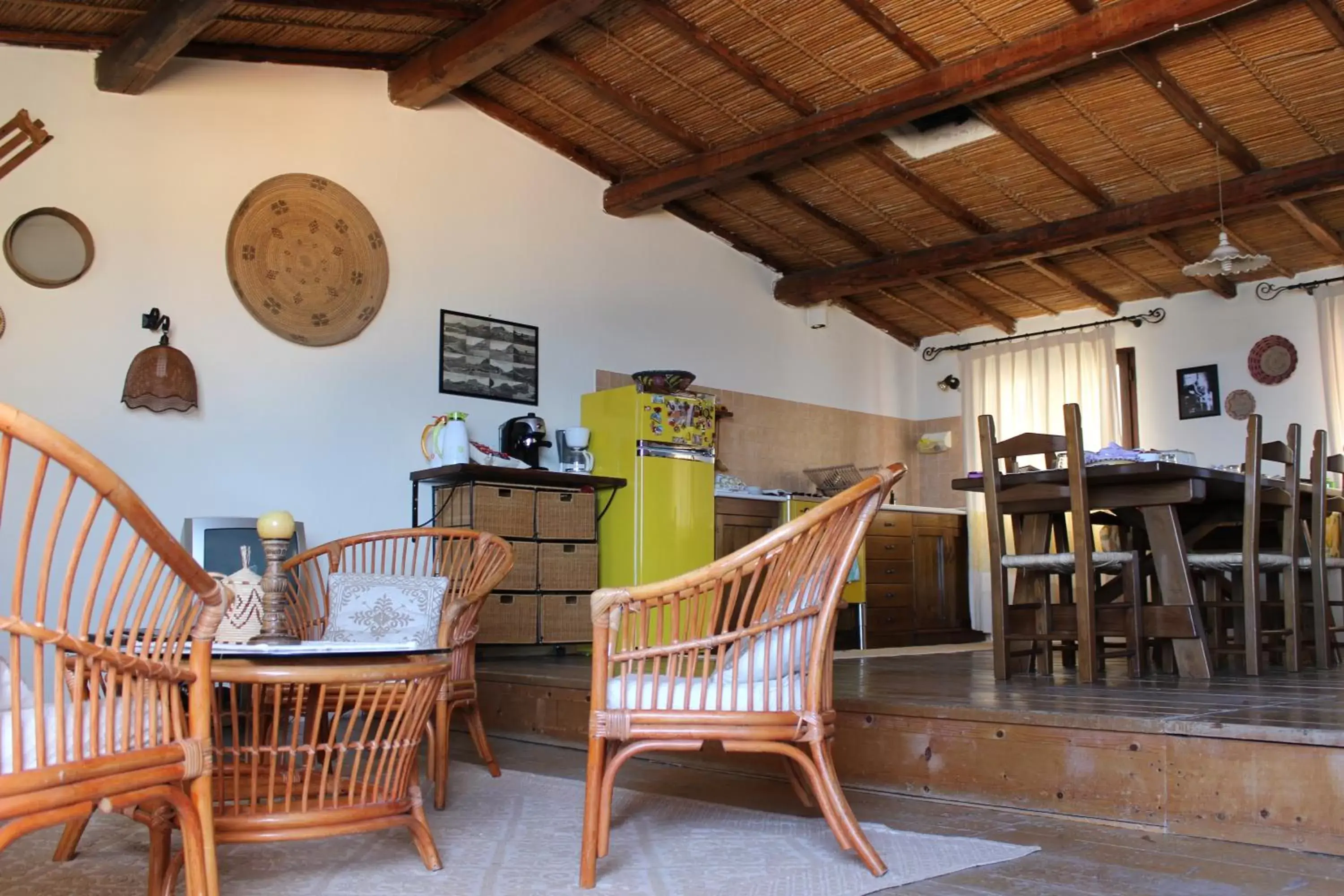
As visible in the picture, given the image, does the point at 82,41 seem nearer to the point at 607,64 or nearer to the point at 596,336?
the point at 607,64

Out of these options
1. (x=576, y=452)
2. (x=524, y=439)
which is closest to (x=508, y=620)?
(x=524, y=439)

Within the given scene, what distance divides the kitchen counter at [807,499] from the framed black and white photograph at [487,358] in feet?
4.28

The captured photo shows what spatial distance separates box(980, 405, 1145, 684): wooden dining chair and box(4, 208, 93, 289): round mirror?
148 inches

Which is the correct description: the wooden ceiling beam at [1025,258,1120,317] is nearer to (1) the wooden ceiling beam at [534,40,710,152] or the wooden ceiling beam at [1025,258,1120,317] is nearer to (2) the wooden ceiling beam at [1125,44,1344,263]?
(2) the wooden ceiling beam at [1125,44,1344,263]

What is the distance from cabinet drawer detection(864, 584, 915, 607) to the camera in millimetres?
7496

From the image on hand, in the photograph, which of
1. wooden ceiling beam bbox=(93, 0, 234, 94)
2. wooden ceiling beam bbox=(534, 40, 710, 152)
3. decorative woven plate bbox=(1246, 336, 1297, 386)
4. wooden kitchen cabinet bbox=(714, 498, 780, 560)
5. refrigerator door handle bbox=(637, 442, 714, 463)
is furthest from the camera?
decorative woven plate bbox=(1246, 336, 1297, 386)

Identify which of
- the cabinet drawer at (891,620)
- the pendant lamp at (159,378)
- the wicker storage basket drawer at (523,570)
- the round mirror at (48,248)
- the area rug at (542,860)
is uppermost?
the round mirror at (48,248)

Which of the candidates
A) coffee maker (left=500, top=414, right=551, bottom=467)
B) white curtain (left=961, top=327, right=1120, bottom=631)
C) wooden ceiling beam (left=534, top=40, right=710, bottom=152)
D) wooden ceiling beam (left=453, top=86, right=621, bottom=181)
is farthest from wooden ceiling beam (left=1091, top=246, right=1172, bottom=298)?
coffee maker (left=500, top=414, right=551, bottom=467)

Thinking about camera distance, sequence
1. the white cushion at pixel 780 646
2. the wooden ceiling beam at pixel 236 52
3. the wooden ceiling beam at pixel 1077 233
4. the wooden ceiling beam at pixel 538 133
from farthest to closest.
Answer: the wooden ceiling beam at pixel 538 133
the wooden ceiling beam at pixel 1077 233
the wooden ceiling beam at pixel 236 52
the white cushion at pixel 780 646

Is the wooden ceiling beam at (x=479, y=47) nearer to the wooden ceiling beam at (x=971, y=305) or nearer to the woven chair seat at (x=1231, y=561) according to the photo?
the woven chair seat at (x=1231, y=561)

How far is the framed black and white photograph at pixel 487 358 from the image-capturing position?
602 cm

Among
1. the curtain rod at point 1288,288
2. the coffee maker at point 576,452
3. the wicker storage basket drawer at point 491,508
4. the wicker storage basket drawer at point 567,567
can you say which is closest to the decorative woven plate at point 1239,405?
the curtain rod at point 1288,288

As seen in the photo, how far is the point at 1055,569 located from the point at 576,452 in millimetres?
2944

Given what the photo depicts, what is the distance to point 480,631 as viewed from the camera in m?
5.59
